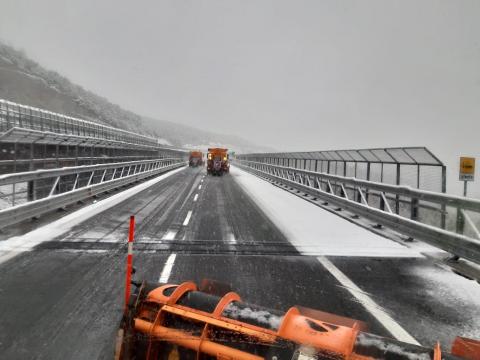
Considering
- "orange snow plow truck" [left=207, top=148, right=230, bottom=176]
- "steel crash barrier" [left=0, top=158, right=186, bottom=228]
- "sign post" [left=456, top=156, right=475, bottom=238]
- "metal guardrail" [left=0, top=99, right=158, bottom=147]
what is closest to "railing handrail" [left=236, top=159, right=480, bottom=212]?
"sign post" [left=456, top=156, right=475, bottom=238]

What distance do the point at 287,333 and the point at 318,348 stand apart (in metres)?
0.26

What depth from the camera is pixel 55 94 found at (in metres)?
76.2

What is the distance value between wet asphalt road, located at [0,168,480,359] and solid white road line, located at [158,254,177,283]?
10 centimetres

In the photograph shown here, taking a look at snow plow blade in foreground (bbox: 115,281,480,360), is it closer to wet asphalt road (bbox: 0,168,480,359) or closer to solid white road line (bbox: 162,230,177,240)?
wet asphalt road (bbox: 0,168,480,359)

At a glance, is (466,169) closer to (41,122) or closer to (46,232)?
(46,232)

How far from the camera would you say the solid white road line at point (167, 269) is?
603cm

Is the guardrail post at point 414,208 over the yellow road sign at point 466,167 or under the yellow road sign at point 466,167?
under

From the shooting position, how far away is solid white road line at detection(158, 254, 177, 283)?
237 inches

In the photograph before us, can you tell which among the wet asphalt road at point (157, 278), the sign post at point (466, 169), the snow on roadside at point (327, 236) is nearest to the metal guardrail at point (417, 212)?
the snow on roadside at point (327, 236)

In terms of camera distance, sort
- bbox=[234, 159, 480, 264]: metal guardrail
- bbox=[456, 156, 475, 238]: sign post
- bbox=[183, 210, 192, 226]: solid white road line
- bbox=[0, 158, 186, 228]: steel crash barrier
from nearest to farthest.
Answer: bbox=[234, 159, 480, 264]: metal guardrail, bbox=[0, 158, 186, 228]: steel crash barrier, bbox=[456, 156, 475, 238]: sign post, bbox=[183, 210, 192, 226]: solid white road line

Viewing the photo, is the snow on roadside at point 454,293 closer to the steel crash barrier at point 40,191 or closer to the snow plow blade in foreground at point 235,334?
the snow plow blade in foreground at point 235,334

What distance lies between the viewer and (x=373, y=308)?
5.14 metres

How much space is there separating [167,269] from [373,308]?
3.17 metres

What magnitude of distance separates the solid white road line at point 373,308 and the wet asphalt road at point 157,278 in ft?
0.29
